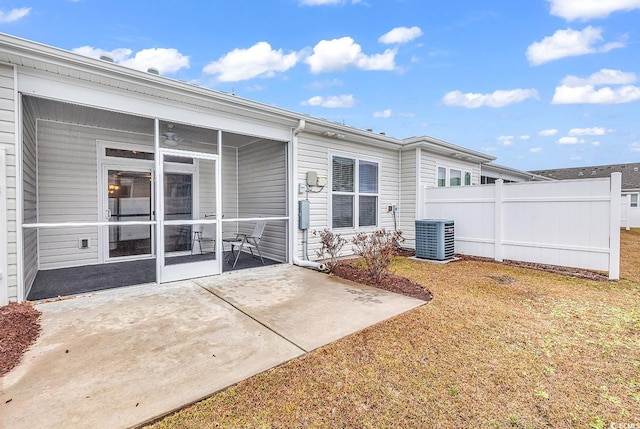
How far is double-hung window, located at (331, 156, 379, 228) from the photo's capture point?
6.99 meters

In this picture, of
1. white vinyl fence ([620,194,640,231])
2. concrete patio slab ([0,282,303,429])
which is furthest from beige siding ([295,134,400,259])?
white vinyl fence ([620,194,640,231])

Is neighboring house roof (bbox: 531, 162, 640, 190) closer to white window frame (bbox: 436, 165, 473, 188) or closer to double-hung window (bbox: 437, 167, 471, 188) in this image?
white window frame (bbox: 436, 165, 473, 188)

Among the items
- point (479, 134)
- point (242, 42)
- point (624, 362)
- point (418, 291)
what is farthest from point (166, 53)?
point (479, 134)

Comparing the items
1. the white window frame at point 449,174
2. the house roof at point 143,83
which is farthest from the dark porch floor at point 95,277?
the white window frame at point 449,174

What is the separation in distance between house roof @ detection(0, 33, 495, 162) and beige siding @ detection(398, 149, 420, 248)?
2113 millimetres

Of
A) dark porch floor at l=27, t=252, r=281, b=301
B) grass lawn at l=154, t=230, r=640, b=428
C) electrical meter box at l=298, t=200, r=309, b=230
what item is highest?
electrical meter box at l=298, t=200, r=309, b=230

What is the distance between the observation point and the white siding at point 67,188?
5.35m

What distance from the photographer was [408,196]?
8.27m

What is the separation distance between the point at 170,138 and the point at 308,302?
3548 millimetres

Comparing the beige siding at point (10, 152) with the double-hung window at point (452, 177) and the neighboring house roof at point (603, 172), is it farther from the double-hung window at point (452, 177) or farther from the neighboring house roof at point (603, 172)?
the neighboring house roof at point (603, 172)

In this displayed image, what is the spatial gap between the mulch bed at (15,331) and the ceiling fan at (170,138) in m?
2.81

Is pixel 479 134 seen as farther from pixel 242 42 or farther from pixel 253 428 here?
pixel 253 428

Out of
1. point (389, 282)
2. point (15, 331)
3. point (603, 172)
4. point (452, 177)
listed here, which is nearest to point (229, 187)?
point (389, 282)

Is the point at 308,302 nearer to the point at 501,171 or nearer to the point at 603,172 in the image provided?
the point at 501,171
